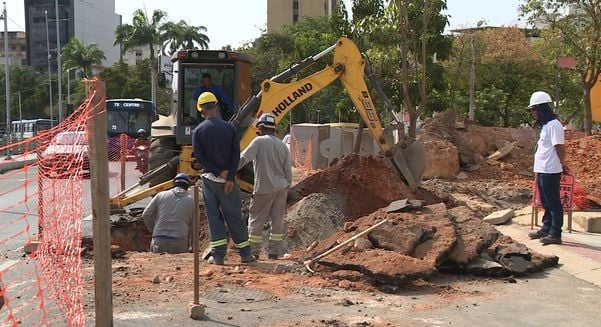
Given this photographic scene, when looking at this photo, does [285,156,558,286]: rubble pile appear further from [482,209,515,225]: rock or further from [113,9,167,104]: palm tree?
[113,9,167,104]: palm tree

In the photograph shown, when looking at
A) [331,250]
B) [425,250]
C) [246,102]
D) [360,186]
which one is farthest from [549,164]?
[246,102]

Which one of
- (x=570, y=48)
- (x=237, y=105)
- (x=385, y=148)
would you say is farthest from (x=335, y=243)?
(x=570, y=48)

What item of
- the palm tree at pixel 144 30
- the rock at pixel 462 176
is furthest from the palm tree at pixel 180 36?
the rock at pixel 462 176

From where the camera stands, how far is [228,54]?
1355cm

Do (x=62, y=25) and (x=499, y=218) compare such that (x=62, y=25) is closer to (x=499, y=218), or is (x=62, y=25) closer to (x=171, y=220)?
(x=171, y=220)

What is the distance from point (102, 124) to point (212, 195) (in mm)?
3927

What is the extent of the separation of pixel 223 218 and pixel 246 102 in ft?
16.9

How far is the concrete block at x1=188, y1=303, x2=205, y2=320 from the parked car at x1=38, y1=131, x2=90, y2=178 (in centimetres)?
141

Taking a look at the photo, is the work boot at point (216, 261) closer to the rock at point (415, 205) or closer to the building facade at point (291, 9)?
the rock at point (415, 205)

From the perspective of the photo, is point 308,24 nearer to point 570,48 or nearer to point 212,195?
point 570,48

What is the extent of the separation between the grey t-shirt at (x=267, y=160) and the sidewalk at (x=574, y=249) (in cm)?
321

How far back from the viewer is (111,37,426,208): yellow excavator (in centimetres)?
1209

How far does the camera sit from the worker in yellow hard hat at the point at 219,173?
778 cm

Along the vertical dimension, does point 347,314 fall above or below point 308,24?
below
